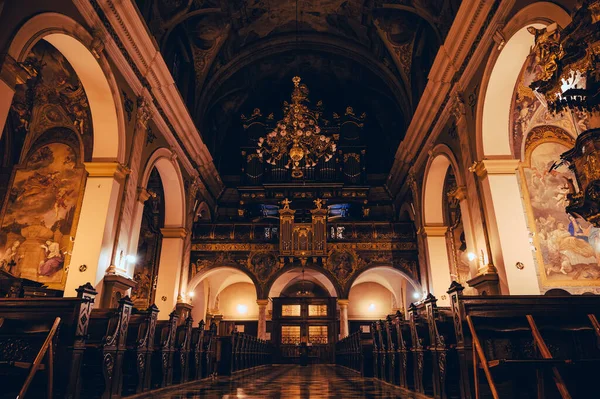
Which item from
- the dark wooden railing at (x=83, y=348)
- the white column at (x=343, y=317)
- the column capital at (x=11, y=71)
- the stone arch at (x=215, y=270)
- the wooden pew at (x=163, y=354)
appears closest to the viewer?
the dark wooden railing at (x=83, y=348)

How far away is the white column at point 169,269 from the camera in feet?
40.3

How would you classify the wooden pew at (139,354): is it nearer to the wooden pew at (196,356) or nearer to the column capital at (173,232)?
the wooden pew at (196,356)

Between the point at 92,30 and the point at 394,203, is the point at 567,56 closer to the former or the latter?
the point at 92,30

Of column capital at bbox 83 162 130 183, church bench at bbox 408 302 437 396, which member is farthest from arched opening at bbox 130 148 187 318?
church bench at bbox 408 302 437 396

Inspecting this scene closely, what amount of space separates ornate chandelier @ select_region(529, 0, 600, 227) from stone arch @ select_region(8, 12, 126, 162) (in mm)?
6951

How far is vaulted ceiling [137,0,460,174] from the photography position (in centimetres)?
1263

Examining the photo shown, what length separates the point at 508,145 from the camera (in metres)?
8.30

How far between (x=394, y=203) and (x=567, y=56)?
45.2 ft

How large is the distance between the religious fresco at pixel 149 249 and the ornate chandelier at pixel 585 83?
11411mm

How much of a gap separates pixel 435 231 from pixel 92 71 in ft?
34.3

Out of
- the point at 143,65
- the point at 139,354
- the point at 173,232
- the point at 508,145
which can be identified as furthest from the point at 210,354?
the point at 508,145

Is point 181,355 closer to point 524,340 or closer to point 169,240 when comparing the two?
point 524,340

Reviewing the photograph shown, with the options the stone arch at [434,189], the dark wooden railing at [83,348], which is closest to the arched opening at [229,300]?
the stone arch at [434,189]

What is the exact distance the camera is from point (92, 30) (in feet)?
24.9
